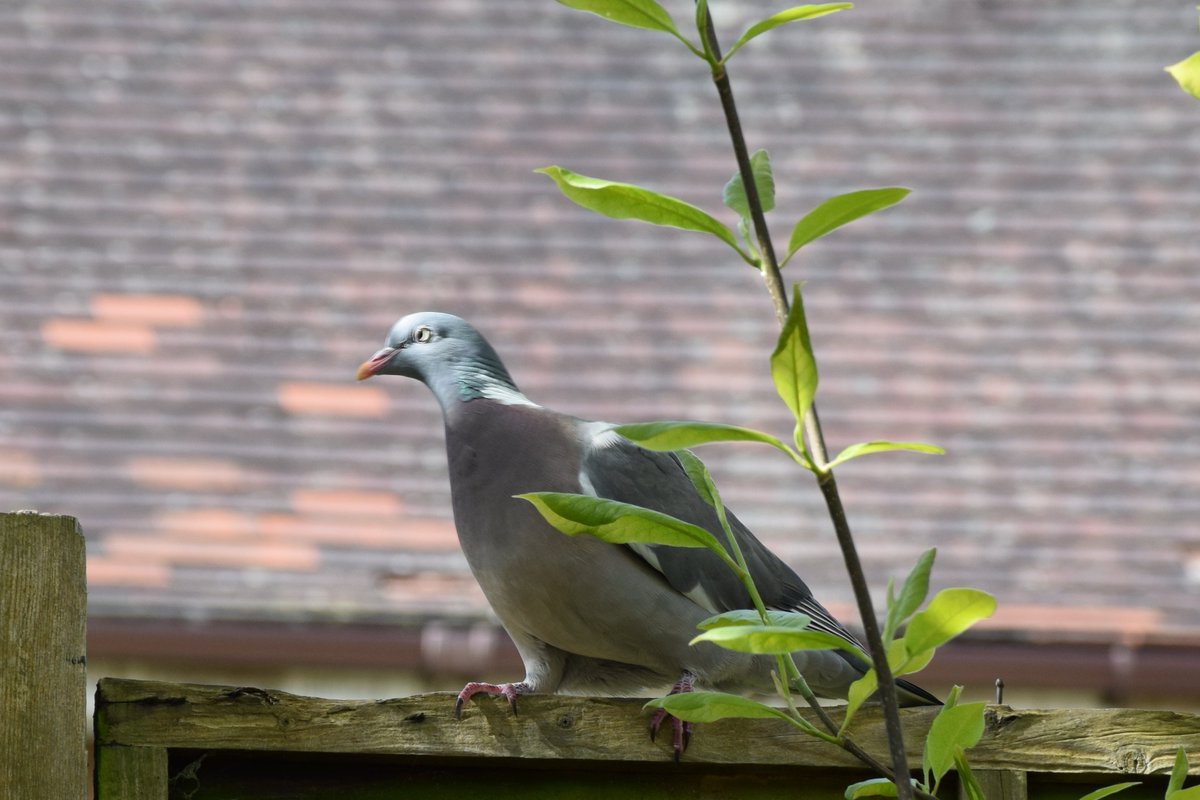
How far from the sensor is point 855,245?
681cm

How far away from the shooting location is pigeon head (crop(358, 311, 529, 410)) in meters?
2.84

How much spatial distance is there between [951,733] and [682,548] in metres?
1.31

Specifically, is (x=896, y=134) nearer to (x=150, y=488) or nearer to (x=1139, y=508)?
(x=1139, y=508)

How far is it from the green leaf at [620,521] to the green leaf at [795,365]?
0.59 ft

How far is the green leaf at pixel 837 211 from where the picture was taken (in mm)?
1188

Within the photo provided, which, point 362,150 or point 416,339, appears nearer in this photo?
point 416,339

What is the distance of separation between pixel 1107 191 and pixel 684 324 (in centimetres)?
204

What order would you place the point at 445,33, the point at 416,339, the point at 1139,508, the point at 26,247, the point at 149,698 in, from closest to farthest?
1. the point at 149,698
2. the point at 416,339
3. the point at 1139,508
4. the point at 26,247
5. the point at 445,33

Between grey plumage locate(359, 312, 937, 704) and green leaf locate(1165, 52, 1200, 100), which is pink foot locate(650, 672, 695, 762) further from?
green leaf locate(1165, 52, 1200, 100)

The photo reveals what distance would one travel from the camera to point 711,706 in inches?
52.7

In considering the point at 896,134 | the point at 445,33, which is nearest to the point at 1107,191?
the point at 896,134

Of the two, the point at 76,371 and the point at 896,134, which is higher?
the point at 896,134

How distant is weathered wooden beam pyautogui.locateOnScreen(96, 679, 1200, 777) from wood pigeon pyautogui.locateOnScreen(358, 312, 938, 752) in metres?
0.58

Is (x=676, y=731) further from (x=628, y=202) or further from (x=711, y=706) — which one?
(x=628, y=202)
